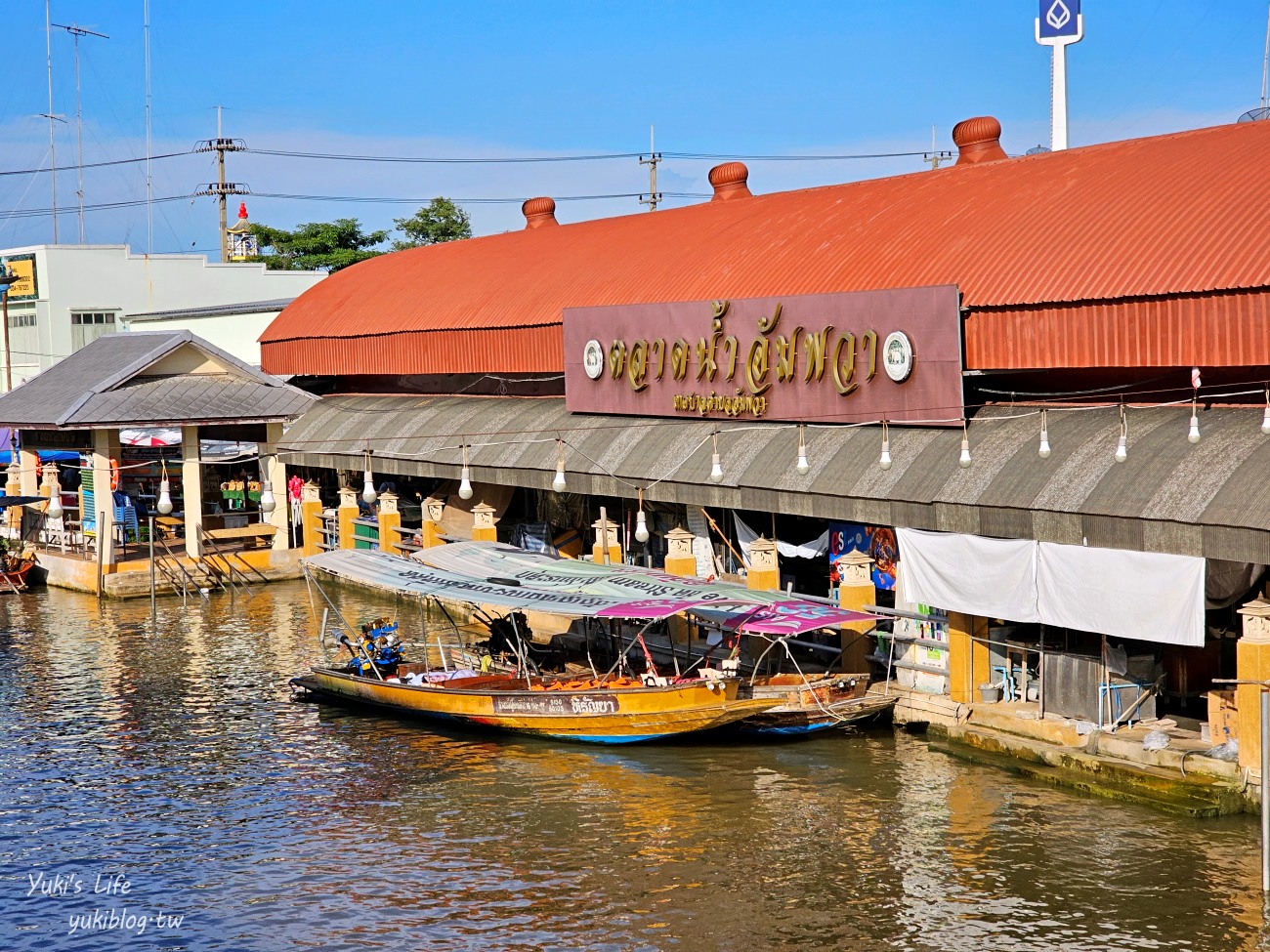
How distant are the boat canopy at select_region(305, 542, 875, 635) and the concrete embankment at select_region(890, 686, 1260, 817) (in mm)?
2584

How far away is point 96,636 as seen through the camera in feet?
144

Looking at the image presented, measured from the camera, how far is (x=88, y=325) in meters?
Answer: 83.8

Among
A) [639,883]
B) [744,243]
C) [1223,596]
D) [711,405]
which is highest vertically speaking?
[744,243]

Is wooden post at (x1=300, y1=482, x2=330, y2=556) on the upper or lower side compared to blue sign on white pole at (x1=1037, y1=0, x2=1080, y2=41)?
lower

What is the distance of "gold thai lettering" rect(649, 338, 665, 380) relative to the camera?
134ft

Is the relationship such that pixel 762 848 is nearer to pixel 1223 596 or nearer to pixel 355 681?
pixel 1223 596

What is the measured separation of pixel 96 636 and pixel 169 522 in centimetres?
1285

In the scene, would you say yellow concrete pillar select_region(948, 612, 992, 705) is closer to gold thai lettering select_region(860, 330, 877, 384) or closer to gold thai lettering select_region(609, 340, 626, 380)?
gold thai lettering select_region(860, 330, 877, 384)

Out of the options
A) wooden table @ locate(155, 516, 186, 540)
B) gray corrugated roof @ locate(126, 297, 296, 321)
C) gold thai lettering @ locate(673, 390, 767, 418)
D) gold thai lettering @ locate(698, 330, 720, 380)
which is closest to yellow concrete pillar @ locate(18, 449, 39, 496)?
wooden table @ locate(155, 516, 186, 540)

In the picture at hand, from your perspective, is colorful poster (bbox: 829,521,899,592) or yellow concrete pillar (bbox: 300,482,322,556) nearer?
colorful poster (bbox: 829,521,899,592)

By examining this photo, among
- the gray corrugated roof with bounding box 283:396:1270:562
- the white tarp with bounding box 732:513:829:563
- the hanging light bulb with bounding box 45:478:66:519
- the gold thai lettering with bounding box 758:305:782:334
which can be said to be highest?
the gold thai lettering with bounding box 758:305:782:334

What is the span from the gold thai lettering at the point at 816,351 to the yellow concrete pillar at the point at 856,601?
5.41m

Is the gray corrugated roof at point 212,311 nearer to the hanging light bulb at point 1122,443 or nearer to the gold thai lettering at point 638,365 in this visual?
the gold thai lettering at point 638,365

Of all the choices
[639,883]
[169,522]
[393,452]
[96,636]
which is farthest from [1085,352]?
[169,522]
